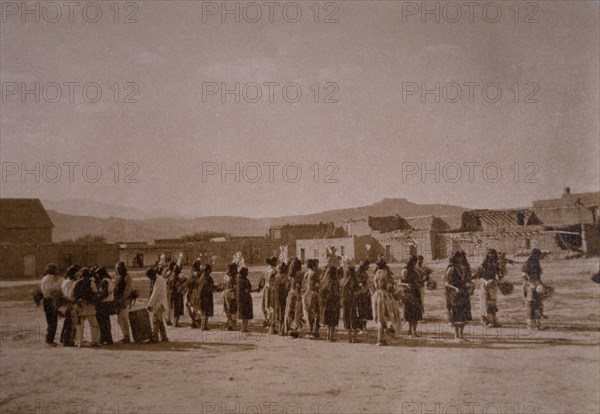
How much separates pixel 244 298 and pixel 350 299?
2.97 ft

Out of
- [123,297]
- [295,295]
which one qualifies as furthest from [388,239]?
[123,297]

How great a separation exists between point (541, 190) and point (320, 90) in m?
1.98

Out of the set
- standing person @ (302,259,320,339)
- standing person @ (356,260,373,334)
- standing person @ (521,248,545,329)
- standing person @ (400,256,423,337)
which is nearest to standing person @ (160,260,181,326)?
standing person @ (302,259,320,339)

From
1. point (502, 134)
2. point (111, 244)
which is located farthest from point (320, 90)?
point (111, 244)

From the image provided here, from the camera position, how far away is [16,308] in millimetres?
4219

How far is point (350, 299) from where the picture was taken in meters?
4.42

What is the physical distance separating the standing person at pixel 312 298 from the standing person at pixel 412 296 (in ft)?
2.46

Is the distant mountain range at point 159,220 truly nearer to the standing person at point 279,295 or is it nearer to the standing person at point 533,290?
the standing person at point 279,295

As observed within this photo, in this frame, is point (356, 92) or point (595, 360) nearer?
point (595, 360)

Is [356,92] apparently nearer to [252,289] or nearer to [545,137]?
[545,137]

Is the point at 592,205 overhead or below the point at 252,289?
overhead

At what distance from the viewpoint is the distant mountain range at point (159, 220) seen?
14.1 feet

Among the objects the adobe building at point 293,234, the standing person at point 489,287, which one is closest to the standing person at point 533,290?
the standing person at point 489,287

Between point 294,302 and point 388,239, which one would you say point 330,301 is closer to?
point 294,302
